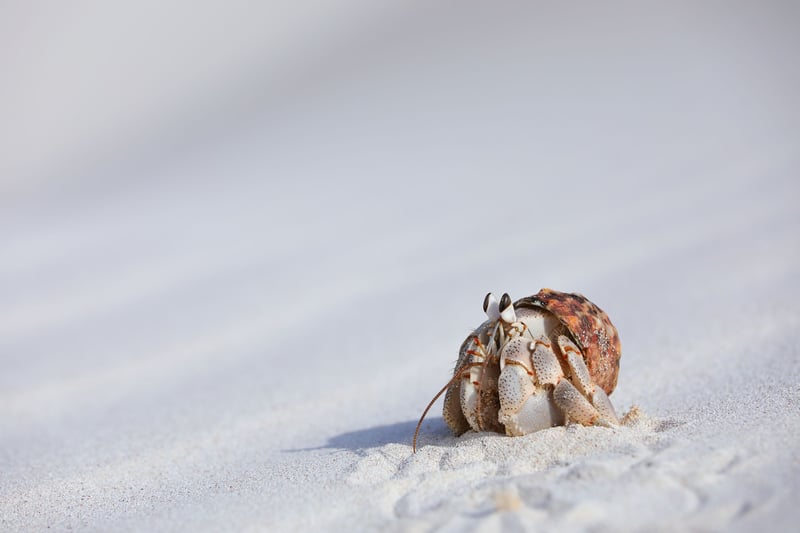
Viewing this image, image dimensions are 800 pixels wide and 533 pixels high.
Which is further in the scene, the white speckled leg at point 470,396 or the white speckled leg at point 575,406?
the white speckled leg at point 470,396

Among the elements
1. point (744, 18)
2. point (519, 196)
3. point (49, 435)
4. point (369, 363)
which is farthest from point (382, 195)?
point (744, 18)

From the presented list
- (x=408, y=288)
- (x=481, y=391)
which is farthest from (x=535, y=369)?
(x=408, y=288)

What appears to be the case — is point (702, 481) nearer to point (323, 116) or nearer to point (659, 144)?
Result: point (659, 144)

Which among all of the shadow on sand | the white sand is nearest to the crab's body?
the white sand

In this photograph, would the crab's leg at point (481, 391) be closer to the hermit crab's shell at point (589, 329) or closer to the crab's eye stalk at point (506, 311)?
the crab's eye stalk at point (506, 311)

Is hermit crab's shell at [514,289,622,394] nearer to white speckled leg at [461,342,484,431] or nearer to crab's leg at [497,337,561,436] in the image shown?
crab's leg at [497,337,561,436]

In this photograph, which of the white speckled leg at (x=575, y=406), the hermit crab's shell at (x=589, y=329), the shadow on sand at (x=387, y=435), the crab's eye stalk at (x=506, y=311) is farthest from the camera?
the shadow on sand at (x=387, y=435)

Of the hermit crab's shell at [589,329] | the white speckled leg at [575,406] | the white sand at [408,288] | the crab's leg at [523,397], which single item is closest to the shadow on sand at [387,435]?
the white sand at [408,288]
